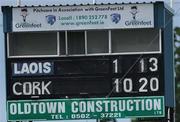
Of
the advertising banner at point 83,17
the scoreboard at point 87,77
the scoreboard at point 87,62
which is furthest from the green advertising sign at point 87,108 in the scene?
the advertising banner at point 83,17

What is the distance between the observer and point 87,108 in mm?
20141

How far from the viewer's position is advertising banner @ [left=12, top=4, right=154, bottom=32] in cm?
2031

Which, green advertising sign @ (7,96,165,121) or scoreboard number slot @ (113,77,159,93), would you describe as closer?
scoreboard number slot @ (113,77,159,93)

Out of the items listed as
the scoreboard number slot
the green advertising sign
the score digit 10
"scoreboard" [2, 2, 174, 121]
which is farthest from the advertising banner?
the green advertising sign

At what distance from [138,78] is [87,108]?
4.68 feet

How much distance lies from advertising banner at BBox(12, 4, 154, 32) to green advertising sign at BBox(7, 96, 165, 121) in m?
1.78

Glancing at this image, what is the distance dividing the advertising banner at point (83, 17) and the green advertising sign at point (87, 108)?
5.84 ft

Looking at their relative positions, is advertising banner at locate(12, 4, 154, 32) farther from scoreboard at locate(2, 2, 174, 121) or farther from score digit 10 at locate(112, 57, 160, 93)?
score digit 10 at locate(112, 57, 160, 93)

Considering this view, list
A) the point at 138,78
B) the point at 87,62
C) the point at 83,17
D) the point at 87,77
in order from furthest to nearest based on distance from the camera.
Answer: the point at 83,17 < the point at 87,62 < the point at 87,77 < the point at 138,78

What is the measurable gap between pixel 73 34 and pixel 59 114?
1990 millimetres

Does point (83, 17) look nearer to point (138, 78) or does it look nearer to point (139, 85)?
point (138, 78)

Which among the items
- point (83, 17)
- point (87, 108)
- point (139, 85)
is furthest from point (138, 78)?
point (83, 17)

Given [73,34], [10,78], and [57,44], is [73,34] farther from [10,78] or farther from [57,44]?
[10,78]

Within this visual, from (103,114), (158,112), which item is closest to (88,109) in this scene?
(103,114)
